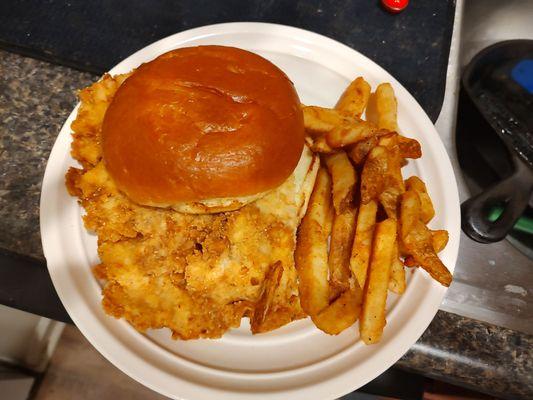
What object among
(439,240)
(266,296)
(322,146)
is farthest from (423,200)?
(266,296)

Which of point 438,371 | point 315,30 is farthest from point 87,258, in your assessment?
point 315,30

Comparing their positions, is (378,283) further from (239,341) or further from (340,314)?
(239,341)

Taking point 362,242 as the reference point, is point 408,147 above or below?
above

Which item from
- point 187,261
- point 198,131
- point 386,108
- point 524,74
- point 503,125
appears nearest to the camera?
point 198,131

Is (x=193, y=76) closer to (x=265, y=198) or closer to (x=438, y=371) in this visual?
(x=265, y=198)

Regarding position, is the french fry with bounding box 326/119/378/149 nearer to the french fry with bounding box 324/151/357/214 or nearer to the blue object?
the french fry with bounding box 324/151/357/214

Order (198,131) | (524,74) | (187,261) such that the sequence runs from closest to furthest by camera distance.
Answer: (198,131), (187,261), (524,74)
